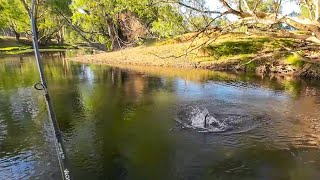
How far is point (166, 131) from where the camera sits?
45.1 feet

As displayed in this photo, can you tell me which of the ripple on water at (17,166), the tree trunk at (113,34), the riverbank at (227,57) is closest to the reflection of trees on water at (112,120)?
the ripple on water at (17,166)

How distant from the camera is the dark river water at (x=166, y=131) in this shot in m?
10.4

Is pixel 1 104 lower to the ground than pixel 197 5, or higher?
lower

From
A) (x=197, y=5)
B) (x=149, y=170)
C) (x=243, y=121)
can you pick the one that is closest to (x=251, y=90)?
(x=243, y=121)

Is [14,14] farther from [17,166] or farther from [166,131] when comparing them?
[17,166]

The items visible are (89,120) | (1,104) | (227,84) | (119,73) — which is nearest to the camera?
(89,120)

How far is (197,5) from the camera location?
47.0ft

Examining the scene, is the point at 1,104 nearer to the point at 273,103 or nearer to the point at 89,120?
the point at 89,120

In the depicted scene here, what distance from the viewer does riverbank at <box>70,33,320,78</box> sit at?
30500mm

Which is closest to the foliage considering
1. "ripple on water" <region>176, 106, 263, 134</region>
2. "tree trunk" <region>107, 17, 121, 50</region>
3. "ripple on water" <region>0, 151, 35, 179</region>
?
"tree trunk" <region>107, 17, 121, 50</region>

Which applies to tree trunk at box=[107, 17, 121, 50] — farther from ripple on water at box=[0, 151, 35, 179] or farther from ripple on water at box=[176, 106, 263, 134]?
ripple on water at box=[0, 151, 35, 179]

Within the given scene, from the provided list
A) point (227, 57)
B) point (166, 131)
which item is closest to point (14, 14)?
point (227, 57)

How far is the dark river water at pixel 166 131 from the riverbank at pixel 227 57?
20.6ft

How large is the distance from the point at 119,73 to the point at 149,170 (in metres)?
21.4
